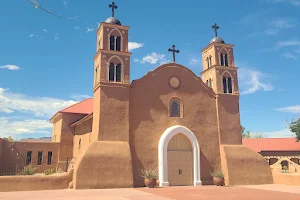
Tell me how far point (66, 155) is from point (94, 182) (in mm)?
9994

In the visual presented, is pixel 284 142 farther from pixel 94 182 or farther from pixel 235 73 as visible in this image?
pixel 94 182

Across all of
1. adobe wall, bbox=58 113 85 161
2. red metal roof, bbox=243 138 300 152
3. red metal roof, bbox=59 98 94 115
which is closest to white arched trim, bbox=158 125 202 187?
adobe wall, bbox=58 113 85 161

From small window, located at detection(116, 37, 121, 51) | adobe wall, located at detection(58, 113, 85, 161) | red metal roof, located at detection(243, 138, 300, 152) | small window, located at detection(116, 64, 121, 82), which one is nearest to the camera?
small window, located at detection(116, 64, 121, 82)

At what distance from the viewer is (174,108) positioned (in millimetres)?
22391

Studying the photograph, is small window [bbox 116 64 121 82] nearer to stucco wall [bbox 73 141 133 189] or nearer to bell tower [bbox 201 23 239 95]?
stucco wall [bbox 73 141 133 189]

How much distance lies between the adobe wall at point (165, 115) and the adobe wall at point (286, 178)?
504 centimetres

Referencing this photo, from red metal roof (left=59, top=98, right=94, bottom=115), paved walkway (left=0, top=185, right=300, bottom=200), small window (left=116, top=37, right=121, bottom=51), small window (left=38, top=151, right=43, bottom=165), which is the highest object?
small window (left=116, top=37, right=121, bottom=51)

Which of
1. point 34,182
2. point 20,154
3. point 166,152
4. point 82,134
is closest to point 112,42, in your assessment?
point 82,134

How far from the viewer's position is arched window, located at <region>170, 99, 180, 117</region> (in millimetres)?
22233

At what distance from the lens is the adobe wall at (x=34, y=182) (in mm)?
16547

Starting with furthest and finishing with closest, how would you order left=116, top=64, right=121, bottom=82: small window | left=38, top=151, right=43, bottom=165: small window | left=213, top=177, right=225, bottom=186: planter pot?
left=38, top=151, right=43, bottom=165: small window, left=116, top=64, right=121, bottom=82: small window, left=213, top=177, right=225, bottom=186: planter pot

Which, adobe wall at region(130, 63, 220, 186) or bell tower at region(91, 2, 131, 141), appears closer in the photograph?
bell tower at region(91, 2, 131, 141)

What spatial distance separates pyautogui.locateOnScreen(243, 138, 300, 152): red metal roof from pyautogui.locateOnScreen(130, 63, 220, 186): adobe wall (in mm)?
18524

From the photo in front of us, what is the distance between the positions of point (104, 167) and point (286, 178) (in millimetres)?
14074
